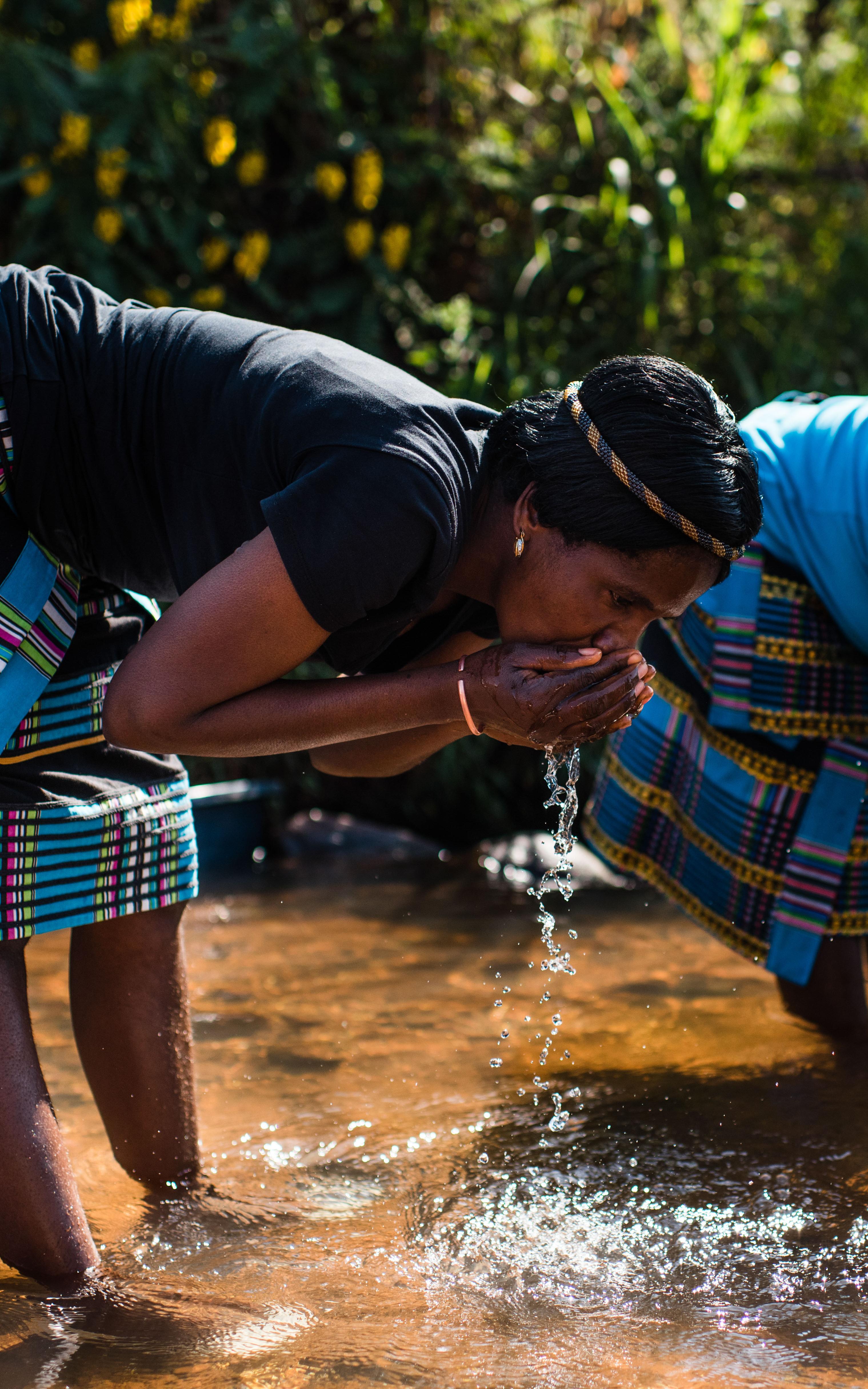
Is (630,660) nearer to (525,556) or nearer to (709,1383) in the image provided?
(525,556)

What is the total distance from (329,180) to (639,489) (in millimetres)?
3948

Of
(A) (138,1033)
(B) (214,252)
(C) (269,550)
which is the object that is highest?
(B) (214,252)

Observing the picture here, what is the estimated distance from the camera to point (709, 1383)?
164cm

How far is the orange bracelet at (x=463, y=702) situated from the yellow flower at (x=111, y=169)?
3.63 meters

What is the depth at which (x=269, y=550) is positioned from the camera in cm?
157

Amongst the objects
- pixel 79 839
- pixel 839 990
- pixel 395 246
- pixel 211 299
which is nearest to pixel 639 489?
pixel 79 839

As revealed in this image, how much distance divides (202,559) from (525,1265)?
1199 millimetres

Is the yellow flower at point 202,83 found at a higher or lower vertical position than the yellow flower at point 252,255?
higher

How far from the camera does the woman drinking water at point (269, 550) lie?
1.59 meters

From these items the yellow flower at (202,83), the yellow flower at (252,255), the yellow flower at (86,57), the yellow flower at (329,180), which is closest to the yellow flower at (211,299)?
the yellow flower at (252,255)

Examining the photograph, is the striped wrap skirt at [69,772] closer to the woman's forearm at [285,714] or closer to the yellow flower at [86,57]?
the woman's forearm at [285,714]

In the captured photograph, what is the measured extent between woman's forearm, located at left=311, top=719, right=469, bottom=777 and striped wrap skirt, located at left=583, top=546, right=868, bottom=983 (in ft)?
2.25

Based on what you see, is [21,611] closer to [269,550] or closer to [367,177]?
[269,550]

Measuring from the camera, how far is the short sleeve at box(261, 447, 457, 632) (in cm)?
154
